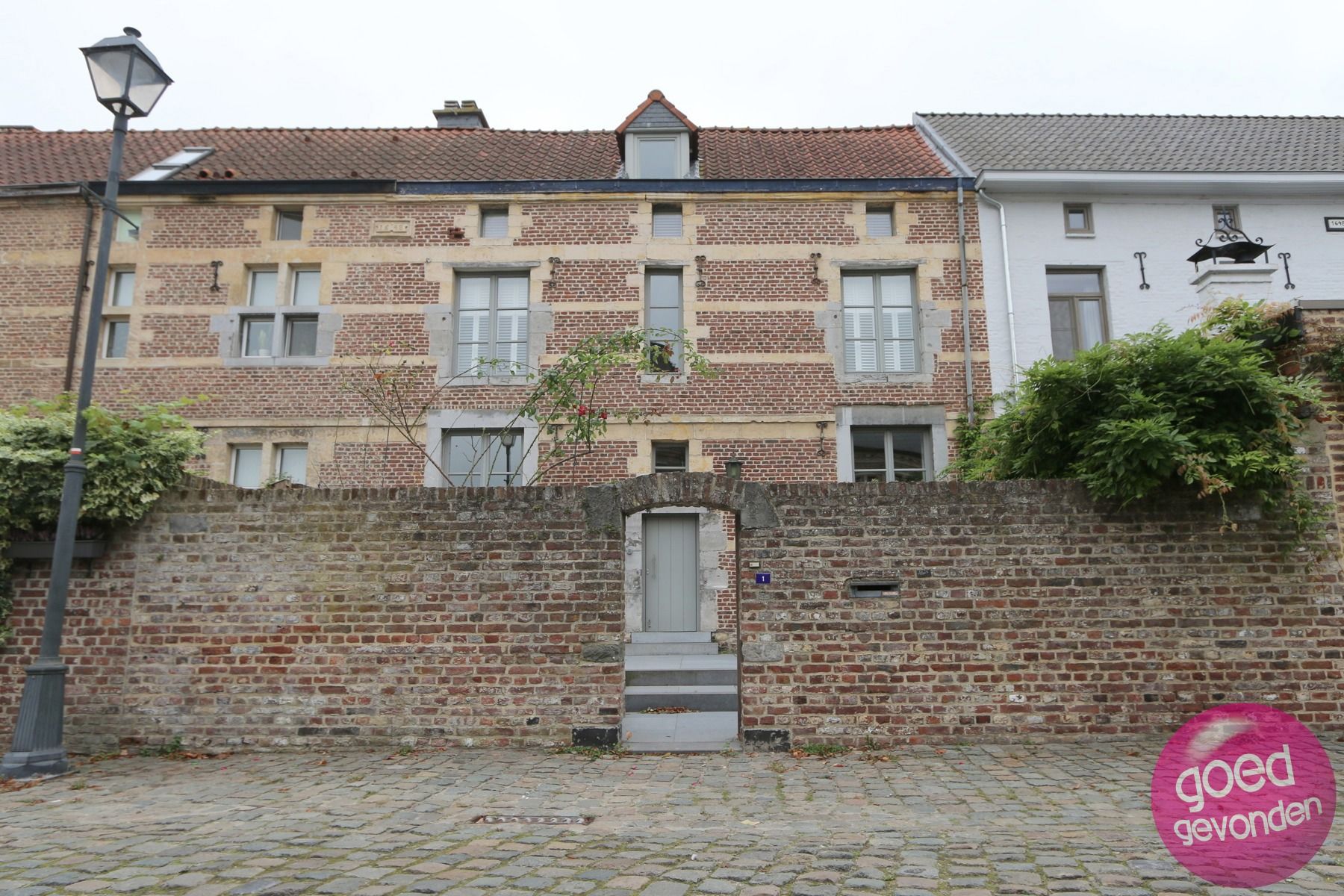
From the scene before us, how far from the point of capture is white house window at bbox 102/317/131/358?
477 inches

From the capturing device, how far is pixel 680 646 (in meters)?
11.0

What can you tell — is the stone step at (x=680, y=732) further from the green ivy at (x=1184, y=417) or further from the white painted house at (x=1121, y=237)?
the white painted house at (x=1121, y=237)

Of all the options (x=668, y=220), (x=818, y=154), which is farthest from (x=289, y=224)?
(x=818, y=154)

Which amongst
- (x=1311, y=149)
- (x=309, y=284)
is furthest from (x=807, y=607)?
(x=1311, y=149)

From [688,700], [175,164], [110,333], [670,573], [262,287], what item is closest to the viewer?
[688,700]

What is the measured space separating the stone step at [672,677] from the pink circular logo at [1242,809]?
455 centimetres

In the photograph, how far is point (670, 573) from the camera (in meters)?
11.7

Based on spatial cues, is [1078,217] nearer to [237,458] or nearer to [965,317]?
[965,317]

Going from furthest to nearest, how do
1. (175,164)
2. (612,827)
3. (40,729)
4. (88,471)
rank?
(175,164)
(88,471)
(40,729)
(612,827)

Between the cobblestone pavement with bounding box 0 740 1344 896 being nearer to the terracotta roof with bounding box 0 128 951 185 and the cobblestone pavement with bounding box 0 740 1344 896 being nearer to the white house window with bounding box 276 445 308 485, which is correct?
the white house window with bounding box 276 445 308 485

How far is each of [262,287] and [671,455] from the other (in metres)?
6.53

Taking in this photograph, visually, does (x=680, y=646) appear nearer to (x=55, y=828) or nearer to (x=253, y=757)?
(x=253, y=757)

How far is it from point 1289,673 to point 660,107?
36.2 ft

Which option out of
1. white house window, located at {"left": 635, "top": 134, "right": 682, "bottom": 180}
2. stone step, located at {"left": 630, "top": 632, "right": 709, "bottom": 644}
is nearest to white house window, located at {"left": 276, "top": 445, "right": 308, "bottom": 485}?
stone step, located at {"left": 630, "top": 632, "right": 709, "bottom": 644}
